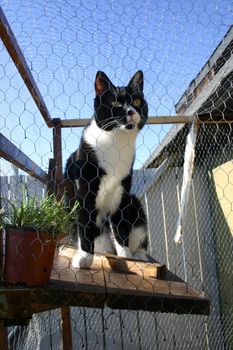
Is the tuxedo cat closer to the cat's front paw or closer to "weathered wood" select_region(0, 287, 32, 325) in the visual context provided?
the cat's front paw

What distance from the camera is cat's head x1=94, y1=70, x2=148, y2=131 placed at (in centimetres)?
178

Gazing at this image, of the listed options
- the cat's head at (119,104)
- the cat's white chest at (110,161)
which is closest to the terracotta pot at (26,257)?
the cat's white chest at (110,161)

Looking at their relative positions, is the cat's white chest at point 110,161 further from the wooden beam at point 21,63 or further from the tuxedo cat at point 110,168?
the wooden beam at point 21,63

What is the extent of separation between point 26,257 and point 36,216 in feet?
0.43

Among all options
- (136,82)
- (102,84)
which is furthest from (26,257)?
(136,82)

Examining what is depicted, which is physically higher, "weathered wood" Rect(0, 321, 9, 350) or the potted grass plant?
the potted grass plant

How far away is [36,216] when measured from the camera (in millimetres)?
1232

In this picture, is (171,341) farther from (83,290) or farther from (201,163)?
(83,290)

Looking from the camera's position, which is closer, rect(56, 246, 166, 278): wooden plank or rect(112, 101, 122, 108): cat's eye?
rect(56, 246, 166, 278): wooden plank

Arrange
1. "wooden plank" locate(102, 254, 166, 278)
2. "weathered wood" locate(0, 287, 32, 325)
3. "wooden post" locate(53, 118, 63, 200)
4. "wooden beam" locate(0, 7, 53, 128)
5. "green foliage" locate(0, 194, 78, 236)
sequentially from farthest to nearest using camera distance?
"wooden post" locate(53, 118, 63, 200) < "wooden plank" locate(102, 254, 166, 278) < "wooden beam" locate(0, 7, 53, 128) < "green foliage" locate(0, 194, 78, 236) < "weathered wood" locate(0, 287, 32, 325)

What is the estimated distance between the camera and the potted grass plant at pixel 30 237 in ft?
3.76

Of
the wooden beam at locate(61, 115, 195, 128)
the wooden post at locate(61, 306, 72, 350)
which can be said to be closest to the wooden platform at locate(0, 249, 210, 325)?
the wooden post at locate(61, 306, 72, 350)

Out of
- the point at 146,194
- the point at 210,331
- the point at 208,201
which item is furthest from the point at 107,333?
the point at 208,201

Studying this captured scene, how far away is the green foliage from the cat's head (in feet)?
1.99
